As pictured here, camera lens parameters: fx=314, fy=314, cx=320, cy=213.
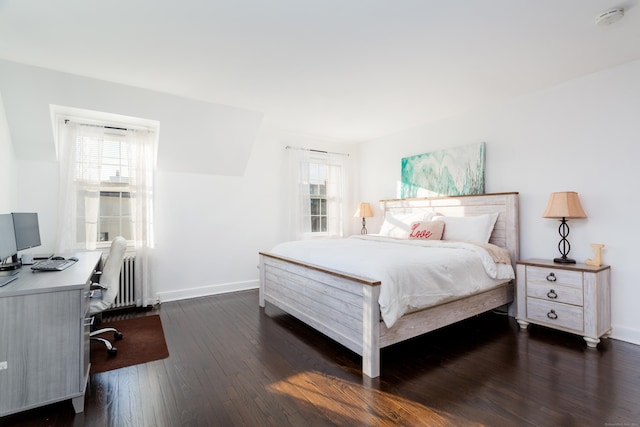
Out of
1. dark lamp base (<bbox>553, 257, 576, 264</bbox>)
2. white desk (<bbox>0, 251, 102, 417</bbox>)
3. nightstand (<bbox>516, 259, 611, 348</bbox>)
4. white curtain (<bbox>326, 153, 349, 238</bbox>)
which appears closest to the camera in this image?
white desk (<bbox>0, 251, 102, 417</bbox>)

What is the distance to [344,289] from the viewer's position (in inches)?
93.6

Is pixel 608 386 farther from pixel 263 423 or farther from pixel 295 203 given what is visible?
pixel 295 203

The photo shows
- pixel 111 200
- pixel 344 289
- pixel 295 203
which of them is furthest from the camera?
pixel 295 203

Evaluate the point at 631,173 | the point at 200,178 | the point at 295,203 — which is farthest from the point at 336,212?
the point at 631,173

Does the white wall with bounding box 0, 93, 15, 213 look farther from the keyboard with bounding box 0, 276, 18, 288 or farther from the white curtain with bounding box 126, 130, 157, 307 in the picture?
the keyboard with bounding box 0, 276, 18, 288

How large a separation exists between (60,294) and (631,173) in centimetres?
429

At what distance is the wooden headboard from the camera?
338cm

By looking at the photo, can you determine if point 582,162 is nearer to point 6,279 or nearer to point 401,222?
point 401,222

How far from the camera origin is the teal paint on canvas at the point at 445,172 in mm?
3812

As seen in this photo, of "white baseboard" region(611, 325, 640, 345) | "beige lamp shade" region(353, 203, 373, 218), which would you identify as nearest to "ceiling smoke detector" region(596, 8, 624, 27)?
"white baseboard" region(611, 325, 640, 345)

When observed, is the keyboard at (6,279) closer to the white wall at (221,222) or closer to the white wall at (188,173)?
the white wall at (188,173)

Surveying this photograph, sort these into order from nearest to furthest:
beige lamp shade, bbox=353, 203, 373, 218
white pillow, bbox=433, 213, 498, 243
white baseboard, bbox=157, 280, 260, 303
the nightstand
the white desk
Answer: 1. the white desk
2. the nightstand
3. white pillow, bbox=433, 213, 498, 243
4. white baseboard, bbox=157, 280, 260, 303
5. beige lamp shade, bbox=353, 203, 373, 218

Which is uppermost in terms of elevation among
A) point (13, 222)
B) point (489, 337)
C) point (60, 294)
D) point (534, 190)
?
point (534, 190)

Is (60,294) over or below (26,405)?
over
